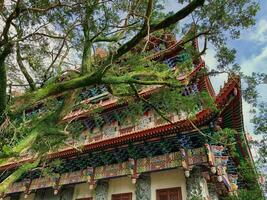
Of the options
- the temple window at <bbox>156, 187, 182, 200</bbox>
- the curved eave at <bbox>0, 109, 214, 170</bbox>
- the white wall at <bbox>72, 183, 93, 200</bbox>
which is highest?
the curved eave at <bbox>0, 109, 214, 170</bbox>

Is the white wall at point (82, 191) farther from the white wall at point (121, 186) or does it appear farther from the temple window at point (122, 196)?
the temple window at point (122, 196)

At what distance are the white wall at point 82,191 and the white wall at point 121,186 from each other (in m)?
0.90

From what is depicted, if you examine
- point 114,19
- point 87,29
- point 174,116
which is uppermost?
point 114,19

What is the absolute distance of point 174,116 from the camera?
1082cm

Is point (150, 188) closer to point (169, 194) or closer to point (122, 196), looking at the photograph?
point (169, 194)

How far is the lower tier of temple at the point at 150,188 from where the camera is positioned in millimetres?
8227

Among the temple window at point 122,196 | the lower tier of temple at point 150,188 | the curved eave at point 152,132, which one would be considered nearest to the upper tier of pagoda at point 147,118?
the curved eave at point 152,132

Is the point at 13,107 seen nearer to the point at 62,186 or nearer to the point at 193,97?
the point at 193,97

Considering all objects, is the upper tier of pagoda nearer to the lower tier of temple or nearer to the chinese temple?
the chinese temple

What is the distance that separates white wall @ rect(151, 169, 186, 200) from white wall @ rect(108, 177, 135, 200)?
2.73ft

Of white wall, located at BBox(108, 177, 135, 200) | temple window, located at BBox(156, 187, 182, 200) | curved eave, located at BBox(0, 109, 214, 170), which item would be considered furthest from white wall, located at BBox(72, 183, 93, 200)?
temple window, located at BBox(156, 187, 182, 200)

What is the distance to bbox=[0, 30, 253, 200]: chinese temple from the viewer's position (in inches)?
305

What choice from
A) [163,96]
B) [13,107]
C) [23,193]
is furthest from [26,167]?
[23,193]

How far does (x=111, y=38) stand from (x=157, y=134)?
3.53 m
